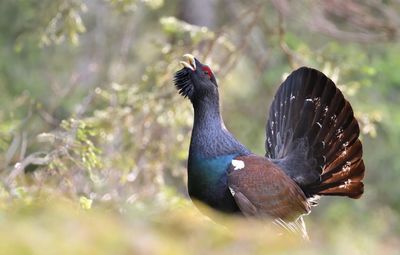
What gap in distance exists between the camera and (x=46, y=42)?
30.9ft

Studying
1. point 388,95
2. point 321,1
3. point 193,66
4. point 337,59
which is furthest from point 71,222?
point 388,95

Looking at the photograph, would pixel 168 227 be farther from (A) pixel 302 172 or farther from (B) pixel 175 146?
(B) pixel 175 146

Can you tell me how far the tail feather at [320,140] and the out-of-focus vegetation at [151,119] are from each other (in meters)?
0.40

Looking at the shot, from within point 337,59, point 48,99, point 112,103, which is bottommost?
point 48,99

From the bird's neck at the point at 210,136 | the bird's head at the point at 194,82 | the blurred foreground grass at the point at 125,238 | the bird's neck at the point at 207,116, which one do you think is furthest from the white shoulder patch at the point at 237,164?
the blurred foreground grass at the point at 125,238

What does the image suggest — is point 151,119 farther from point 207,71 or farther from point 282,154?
point 207,71

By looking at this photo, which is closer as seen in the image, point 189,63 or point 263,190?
point 263,190

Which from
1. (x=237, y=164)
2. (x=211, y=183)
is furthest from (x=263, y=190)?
(x=211, y=183)

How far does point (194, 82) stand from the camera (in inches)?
279

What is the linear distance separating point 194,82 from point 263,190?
3.30 ft

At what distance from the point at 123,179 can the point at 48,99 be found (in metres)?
6.85

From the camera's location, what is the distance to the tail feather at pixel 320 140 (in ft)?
23.7

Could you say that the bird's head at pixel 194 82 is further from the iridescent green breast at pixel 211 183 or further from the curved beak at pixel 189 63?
the iridescent green breast at pixel 211 183

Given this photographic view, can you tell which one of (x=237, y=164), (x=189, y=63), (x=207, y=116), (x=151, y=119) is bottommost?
(x=151, y=119)
